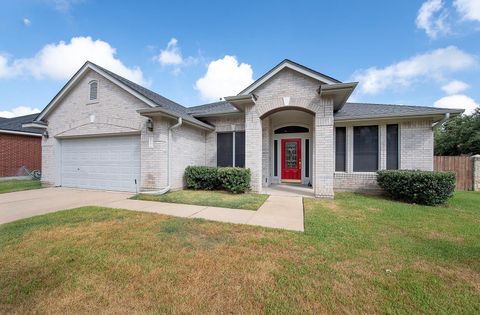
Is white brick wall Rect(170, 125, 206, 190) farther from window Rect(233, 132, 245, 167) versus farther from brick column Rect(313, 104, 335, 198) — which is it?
brick column Rect(313, 104, 335, 198)

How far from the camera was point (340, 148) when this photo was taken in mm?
9195

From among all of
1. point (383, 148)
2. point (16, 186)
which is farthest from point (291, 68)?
point (16, 186)

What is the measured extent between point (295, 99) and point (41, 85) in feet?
51.4

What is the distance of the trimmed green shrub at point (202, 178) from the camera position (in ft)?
29.1

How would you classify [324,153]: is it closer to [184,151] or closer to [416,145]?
[416,145]

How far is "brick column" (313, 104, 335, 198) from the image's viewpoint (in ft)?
24.6

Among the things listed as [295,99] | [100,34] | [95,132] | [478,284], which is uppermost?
[100,34]

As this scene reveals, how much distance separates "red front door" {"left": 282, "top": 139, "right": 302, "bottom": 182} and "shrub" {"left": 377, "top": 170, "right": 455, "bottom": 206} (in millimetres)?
4168

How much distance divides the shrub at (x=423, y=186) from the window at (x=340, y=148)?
1932 millimetres

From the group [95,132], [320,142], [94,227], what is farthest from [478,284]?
[95,132]

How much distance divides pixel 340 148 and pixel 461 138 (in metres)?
21.0

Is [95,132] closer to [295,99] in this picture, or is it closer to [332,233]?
[295,99]

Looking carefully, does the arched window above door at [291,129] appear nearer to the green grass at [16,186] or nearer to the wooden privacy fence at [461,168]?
the wooden privacy fence at [461,168]

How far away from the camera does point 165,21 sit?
36.8ft
